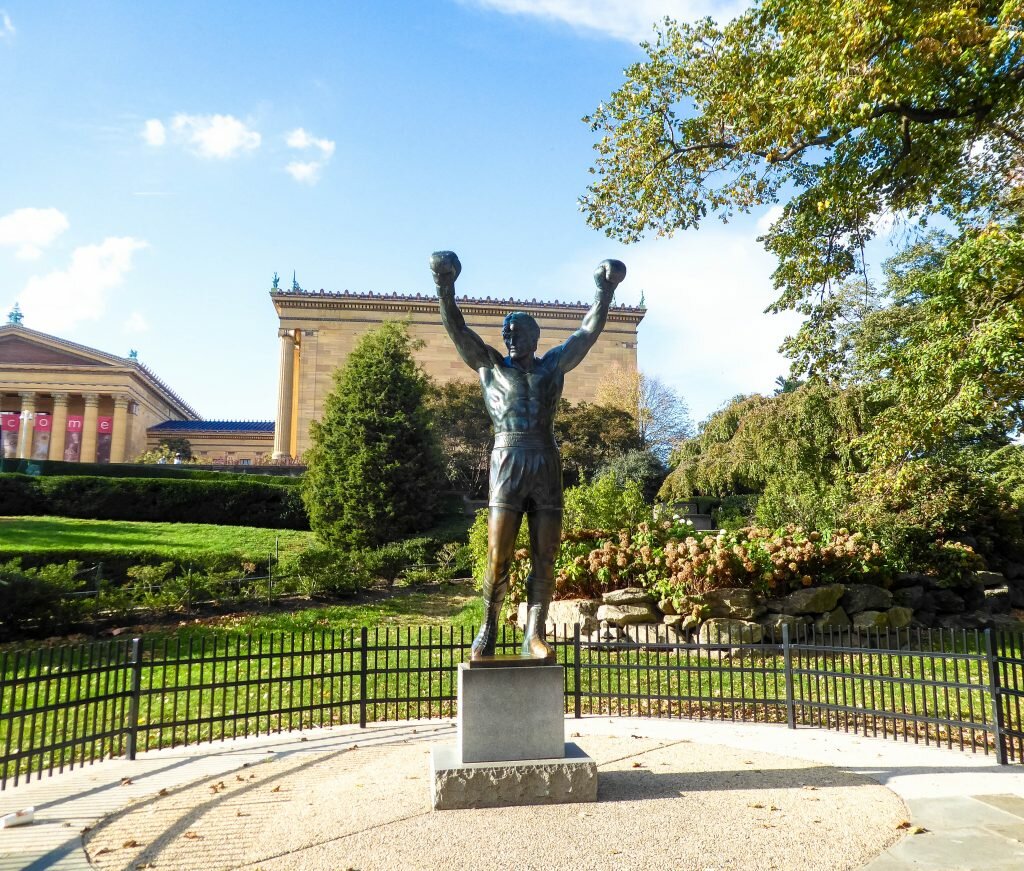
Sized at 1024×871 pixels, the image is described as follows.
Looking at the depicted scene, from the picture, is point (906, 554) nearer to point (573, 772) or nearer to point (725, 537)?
point (725, 537)

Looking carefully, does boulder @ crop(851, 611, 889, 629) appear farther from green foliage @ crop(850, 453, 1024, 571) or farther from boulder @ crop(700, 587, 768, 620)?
boulder @ crop(700, 587, 768, 620)

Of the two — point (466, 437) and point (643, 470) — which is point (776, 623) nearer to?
point (643, 470)

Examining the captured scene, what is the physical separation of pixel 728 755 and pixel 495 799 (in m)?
2.47

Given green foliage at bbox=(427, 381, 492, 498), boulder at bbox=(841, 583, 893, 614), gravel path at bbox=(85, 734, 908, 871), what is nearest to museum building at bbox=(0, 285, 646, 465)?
green foliage at bbox=(427, 381, 492, 498)

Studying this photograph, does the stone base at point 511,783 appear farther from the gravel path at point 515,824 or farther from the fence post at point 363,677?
the fence post at point 363,677

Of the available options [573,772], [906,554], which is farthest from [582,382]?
[573,772]

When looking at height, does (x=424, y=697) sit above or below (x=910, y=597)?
below

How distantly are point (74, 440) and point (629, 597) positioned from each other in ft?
191

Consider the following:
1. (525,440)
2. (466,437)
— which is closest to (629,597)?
(525,440)

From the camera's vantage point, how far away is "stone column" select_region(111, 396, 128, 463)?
56.6 metres

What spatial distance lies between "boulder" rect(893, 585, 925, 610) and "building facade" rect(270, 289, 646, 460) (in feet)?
117

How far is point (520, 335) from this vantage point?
5602 millimetres

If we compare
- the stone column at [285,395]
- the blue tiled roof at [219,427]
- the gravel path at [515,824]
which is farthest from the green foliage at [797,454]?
the blue tiled roof at [219,427]

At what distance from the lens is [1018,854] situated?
3.97 meters
